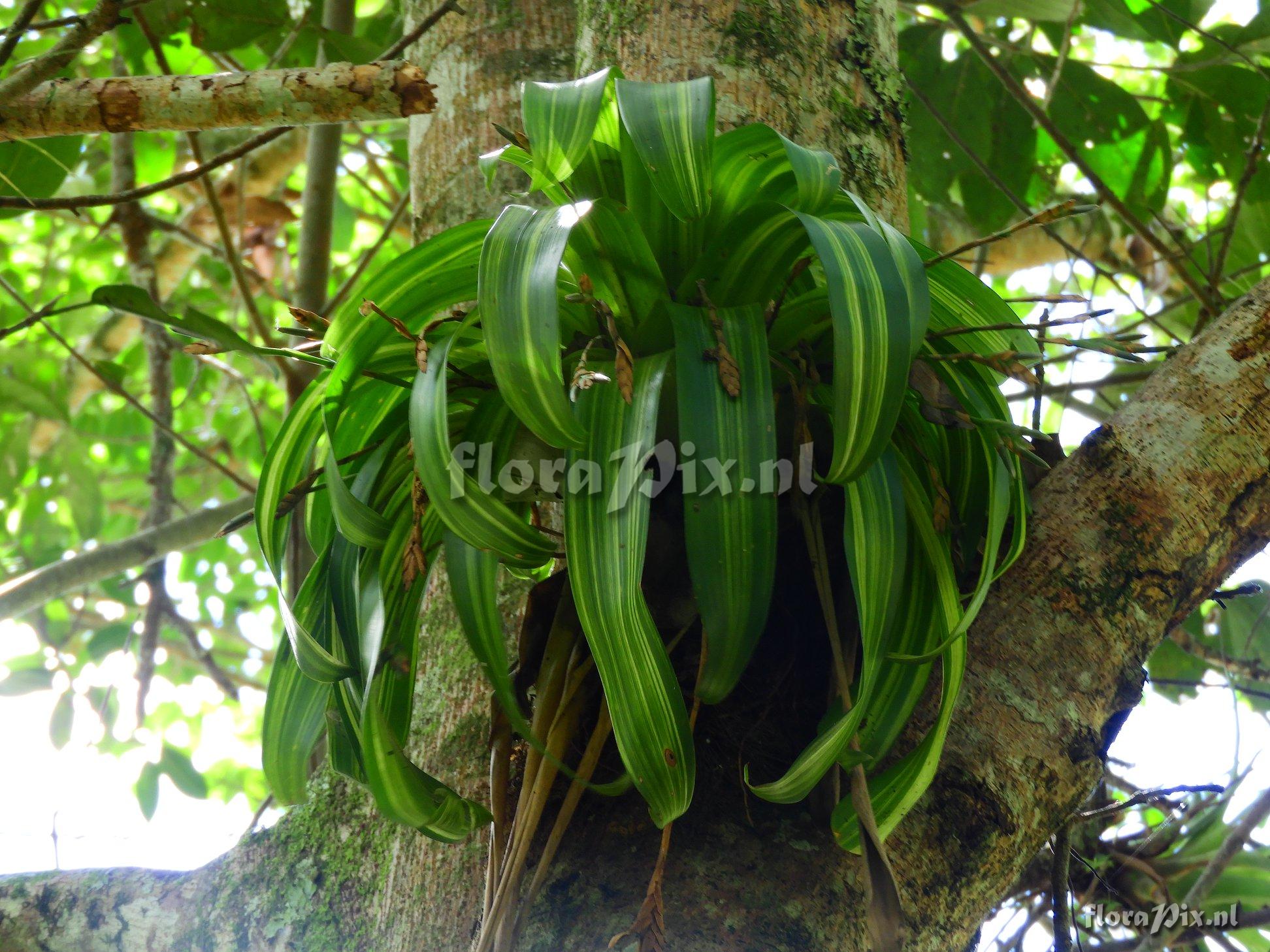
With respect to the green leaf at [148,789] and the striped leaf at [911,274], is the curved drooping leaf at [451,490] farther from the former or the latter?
the green leaf at [148,789]

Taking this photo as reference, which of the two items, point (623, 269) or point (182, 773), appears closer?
point (623, 269)

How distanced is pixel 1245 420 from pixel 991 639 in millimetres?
292

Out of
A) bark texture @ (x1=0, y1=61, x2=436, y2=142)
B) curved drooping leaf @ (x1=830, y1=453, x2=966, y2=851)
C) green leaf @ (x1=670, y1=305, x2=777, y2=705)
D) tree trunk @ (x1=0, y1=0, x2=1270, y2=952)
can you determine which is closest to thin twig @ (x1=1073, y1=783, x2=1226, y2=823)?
tree trunk @ (x1=0, y1=0, x2=1270, y2=952)

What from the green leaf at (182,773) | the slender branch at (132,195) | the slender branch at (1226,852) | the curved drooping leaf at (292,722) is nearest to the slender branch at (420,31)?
the slender branch at (132,195)

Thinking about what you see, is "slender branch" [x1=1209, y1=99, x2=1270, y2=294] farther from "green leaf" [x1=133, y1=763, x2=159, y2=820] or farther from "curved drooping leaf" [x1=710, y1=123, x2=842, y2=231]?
"green leaf" [x1=133, y1=763, x2=159, y2=820]

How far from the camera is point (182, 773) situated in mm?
1896

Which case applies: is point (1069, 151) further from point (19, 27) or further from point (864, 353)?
point (19, 27)

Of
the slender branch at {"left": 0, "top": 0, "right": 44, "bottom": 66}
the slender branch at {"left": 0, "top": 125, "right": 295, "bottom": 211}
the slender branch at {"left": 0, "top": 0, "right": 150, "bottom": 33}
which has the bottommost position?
the slender branch at {"left": 0, "top": 125, "right": 295, "bottom": 211}

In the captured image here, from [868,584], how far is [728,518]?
110 mm

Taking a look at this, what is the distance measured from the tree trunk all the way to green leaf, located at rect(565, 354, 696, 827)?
110mm

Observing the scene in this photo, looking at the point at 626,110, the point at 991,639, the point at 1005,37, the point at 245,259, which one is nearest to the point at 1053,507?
the point at 991,639

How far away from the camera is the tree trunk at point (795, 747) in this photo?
2.35 ft

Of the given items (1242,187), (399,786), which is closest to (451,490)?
(399,786)

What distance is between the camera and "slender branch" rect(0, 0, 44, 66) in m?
0.93
